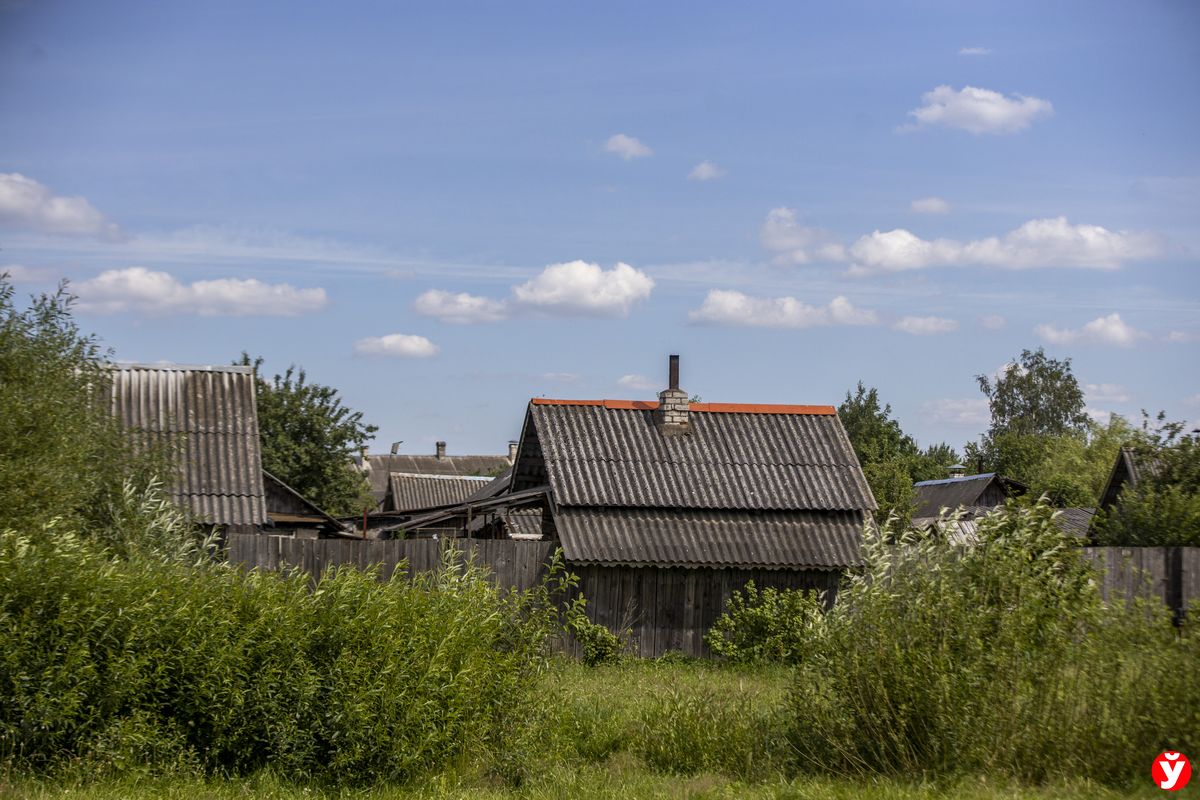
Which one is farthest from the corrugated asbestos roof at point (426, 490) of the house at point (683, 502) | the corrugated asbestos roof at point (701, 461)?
the corrugated asbestos roof at point (701, 461)

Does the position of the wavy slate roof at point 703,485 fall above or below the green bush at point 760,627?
above

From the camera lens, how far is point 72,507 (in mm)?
14562

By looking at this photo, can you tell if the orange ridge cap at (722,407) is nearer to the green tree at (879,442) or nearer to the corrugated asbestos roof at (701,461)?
the corrugated asbestos roof at (701,461)

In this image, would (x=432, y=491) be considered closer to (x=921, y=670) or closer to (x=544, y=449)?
(x=544, y=449)

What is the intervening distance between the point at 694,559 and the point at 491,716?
10.4 metres

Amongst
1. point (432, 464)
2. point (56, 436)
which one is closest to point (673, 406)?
point (56, 436)

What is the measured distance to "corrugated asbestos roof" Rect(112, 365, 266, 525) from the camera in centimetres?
2139

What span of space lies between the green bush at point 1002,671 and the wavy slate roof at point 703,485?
1040cm

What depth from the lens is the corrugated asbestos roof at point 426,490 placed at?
58000 millimetres

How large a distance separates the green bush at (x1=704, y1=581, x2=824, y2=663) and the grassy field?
6.88 metres

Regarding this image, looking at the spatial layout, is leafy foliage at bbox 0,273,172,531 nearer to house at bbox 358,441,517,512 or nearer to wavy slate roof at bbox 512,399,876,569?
wavy slate roof at bbox 512,399,876,569

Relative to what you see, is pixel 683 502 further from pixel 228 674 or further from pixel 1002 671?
pixel 228 674

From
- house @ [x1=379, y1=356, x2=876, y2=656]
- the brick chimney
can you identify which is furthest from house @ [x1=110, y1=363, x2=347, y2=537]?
the brick chimney

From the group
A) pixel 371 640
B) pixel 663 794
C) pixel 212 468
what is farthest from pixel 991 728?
pixel 212 468
